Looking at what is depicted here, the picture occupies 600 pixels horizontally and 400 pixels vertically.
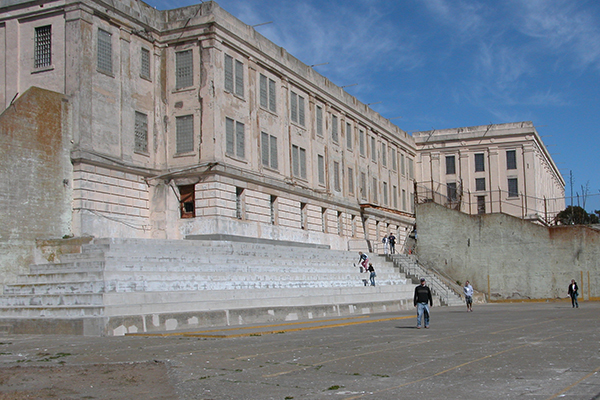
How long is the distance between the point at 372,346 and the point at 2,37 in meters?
27.0

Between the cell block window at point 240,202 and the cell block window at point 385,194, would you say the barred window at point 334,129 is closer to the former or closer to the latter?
the cell block window at point 385,194

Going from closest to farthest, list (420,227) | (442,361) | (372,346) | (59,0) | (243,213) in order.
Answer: (442,361) < (372,346) < (59,0) < (243,213) < (420,227)

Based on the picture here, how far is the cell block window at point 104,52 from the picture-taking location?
106ft

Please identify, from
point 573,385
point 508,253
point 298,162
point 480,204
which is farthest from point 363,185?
point 573,385

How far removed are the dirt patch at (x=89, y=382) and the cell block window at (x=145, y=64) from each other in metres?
26.2

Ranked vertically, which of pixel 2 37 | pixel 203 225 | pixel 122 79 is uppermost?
pixel 2 37

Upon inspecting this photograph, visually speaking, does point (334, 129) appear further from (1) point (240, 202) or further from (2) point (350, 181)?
(1) point (240, 202)

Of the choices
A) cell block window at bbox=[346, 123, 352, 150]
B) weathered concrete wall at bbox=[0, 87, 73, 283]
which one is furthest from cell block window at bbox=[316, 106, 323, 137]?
weathered concrete wall at bbox=[0, 87, 73, 283]

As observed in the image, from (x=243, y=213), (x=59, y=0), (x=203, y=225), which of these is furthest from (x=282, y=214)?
(x=59, y=0)

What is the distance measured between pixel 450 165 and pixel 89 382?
65.8m

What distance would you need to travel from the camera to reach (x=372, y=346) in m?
14.9

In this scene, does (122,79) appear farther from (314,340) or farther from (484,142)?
(484,142)

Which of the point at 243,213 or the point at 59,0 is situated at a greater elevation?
the point at 59,0

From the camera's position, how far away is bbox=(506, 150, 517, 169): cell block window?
231ft
